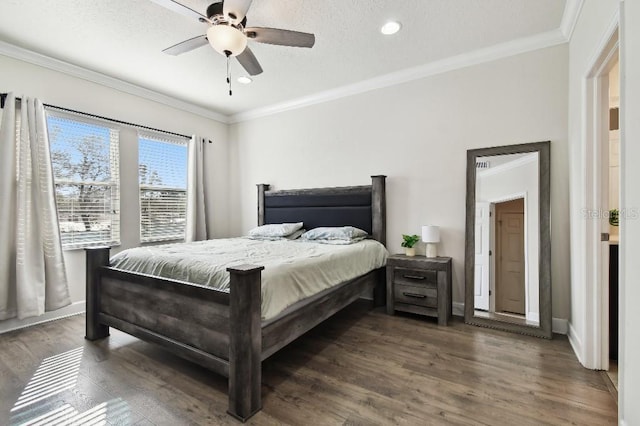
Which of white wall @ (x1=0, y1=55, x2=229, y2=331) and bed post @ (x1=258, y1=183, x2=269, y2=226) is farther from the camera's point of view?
bed post @ (x1=258, y1=183, x2=269, y2=226)

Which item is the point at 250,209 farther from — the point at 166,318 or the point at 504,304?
the point at 504,304

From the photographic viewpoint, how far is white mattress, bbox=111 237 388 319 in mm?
1873

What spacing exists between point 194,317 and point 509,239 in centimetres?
289

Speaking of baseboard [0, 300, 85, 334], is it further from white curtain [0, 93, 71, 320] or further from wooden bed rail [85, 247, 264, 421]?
wooden bed rail [85, 247, 264, 421]

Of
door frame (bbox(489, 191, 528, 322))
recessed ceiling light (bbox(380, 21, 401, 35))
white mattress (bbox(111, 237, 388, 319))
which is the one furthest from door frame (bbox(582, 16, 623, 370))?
white mattress (bbox(111, 237, 388, 319))

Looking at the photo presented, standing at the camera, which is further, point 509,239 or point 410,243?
point 410,243

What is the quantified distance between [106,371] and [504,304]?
3.45 m

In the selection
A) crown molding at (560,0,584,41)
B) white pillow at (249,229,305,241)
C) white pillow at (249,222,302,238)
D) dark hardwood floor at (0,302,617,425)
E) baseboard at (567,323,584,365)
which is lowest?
dark hardwood floor at (0,302,617,425)

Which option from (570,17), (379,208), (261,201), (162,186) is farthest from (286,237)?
(570,17)

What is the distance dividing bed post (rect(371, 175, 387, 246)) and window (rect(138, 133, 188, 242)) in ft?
9.22

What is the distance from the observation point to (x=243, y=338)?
1628 mm

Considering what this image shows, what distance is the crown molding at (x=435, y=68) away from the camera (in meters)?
2.77

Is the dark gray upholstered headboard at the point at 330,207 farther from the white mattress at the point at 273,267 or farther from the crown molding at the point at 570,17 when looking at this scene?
the crown molding at the point at 570,17

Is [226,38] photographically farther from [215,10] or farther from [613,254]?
[613,254]
